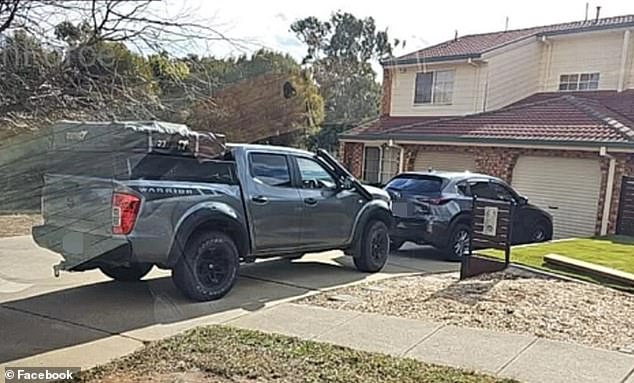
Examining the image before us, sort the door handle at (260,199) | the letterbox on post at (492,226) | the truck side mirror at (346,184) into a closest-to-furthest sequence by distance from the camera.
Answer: the door handle at (260,199) < the letterbox on post at (492,226) < the truck side mirror at (346,184)

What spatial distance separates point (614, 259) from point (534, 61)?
12.7m

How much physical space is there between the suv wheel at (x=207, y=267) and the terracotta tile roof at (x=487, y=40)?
15.3 meters

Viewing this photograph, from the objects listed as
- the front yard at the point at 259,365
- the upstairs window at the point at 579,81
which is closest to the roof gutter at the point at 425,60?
the upstairs window at the point at 579,81

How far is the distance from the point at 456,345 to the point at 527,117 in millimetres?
A: 13926

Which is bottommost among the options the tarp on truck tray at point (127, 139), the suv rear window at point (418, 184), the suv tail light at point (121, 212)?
the suv tail light at point (121, 212)

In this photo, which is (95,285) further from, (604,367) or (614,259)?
(614,259)

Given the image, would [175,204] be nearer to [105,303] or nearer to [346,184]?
[105,303]

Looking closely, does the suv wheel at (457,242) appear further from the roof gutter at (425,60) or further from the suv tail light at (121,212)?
Result: the roof gutter at (425,60)

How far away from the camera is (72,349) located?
5238 millimetres

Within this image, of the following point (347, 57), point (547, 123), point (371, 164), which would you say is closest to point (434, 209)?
point (547, 123)

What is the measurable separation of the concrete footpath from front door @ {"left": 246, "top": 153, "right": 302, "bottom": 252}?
4.62 feet

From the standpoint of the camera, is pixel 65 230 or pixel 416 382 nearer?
pixel 416 382

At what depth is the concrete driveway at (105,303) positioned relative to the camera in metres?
5.32

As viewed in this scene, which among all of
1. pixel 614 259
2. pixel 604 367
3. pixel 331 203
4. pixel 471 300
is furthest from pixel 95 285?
pixel 614 259
